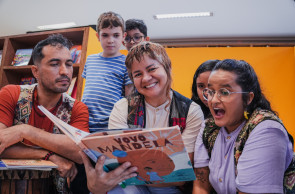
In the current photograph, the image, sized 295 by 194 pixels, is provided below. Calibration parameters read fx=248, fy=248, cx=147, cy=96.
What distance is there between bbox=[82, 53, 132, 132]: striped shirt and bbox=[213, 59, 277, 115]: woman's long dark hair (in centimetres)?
105

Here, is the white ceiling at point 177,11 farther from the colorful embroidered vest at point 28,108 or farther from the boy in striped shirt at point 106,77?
the colorful embroidered vest at point 28,108

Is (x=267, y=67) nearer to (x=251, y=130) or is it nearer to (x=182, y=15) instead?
(x=182, y=15)

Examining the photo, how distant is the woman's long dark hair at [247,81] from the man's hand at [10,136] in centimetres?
120

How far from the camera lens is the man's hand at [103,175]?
3.68 ft

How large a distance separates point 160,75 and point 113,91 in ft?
2.38

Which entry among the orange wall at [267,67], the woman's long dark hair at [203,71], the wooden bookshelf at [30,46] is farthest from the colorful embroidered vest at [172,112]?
the orange wall at [267,67]

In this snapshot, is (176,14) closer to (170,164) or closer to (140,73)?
(140,73)

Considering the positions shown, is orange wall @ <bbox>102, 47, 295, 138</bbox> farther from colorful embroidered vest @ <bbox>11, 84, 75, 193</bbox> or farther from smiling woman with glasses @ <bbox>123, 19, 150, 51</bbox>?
colorful embroidered vest @ <bbox>11, 84, 75, 193</bbox>

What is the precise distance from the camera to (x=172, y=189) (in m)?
1.43

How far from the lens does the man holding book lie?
1425 mm

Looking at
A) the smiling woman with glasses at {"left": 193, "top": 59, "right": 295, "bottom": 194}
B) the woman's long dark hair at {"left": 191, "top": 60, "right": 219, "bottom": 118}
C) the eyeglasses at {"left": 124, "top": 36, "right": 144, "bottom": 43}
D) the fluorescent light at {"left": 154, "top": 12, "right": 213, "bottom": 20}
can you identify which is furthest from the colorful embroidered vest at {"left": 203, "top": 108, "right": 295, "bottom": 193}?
the fluorescent light at {"left": 154, "top": 12, "right": 213, "bottom": 20}

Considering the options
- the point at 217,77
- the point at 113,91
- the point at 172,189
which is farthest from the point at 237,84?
the point at 113,91

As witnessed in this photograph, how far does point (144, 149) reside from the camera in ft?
3.28

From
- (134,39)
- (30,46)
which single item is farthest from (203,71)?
(30,46)
